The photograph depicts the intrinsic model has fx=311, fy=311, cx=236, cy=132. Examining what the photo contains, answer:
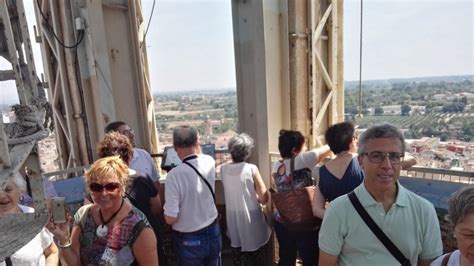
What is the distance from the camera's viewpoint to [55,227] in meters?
1.75

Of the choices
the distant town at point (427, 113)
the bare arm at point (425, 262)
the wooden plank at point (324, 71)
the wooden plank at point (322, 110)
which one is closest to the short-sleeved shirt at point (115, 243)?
the bare arm at point (425, 262)

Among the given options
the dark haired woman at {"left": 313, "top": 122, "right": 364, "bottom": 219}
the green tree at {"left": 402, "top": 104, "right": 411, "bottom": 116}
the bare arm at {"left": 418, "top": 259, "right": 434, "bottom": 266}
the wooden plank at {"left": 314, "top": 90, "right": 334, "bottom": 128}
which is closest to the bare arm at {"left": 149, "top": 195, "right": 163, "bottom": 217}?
the dark haired woman at {"left": 313, "top": 122, "right": 364, "bottom": 219}

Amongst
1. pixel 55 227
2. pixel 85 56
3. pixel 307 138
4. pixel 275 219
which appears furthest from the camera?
pixel 307 138

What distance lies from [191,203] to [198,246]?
1.31 ft

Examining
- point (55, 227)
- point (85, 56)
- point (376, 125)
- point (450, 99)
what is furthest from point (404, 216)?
point (450, 99)

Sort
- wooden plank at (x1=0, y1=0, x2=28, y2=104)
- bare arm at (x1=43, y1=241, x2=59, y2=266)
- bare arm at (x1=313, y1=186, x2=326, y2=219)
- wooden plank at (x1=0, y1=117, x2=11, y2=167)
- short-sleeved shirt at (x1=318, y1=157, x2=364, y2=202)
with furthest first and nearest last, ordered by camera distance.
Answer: bare arm at (x1=313, y1=186, x2=326, y2=219) < short-sleeved shirt at (x1=318, y1=157, x2=364, y2=202) < bare arm at (x1=43, y1=241, x2=59, y2=266) < wooden plank at (x1=0, y1=0, x2=28, y2=104) < wooden plank at (x1=0, y1=117, x2=11, y2=167)

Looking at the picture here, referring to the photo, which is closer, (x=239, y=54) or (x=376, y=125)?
(x=376, y=125)

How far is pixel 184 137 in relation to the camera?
8.66 ft

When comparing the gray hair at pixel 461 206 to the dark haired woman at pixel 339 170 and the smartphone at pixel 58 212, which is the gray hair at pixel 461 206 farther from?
the smartphone at pixel 58 212

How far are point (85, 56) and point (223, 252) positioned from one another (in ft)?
9.55

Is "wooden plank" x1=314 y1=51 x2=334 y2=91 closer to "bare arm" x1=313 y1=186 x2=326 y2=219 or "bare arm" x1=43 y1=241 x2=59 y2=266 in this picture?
"bare arm" x1=313 y1=186 x2=326 y2=219

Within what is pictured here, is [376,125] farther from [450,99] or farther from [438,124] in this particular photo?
[450,99]

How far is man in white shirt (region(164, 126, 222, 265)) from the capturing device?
2.57 m

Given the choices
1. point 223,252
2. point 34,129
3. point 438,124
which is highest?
point 34,129
